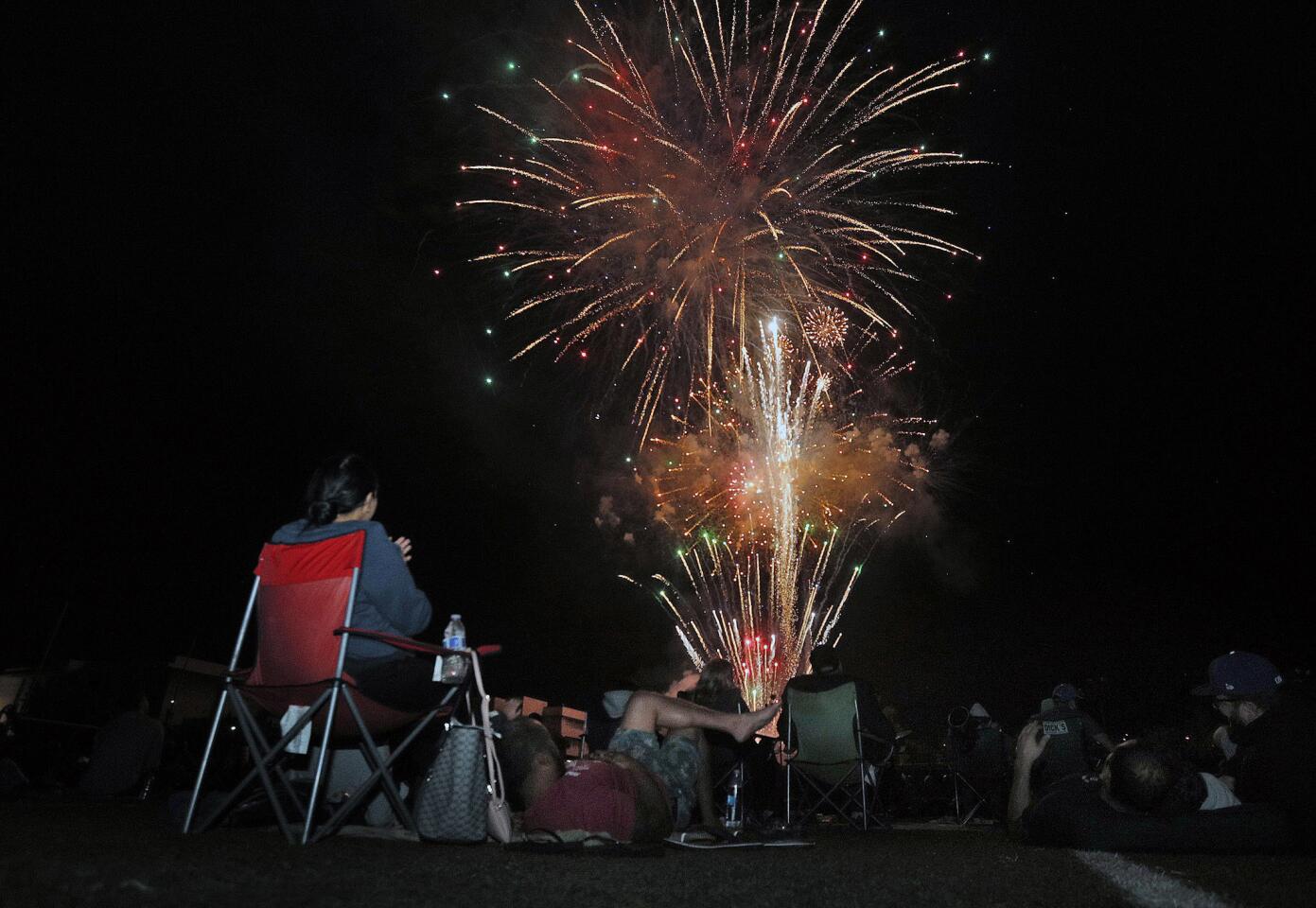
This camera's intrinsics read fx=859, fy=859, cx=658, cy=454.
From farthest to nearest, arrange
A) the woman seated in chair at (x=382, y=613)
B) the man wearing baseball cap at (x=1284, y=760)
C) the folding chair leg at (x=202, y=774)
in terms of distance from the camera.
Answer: the man wearing baseball cap at (x=1284, y=760) → the woman seated in chair at (x=382, y=613) → the folding chair leg at (x=202, y=774)

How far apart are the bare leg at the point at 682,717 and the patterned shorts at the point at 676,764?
0.05 m

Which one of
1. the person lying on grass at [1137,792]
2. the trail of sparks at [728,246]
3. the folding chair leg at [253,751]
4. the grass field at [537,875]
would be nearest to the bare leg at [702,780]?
the grass field at [537,875]

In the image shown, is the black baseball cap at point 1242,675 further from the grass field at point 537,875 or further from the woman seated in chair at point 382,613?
the woman seated in chair at point 382,613

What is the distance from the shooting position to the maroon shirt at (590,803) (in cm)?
304

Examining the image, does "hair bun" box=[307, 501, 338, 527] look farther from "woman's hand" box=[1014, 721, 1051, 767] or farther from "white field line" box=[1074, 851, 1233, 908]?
"woman's hand" box=[1014, 721, 1051, 767]

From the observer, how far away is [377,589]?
3.00m

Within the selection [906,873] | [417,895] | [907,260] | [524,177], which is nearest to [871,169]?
[907,260]

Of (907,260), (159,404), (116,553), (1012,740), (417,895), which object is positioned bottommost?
(417,895)

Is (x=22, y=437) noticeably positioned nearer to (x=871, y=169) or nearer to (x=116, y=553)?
(x=116, y=553)

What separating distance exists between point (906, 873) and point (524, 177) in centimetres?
915

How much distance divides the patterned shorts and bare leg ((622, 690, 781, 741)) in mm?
53

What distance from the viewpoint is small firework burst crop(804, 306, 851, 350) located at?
11.7m

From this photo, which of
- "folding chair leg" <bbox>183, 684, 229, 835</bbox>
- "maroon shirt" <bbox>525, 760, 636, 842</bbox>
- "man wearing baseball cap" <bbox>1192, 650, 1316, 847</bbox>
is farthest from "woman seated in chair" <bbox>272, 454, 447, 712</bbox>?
"man wearing baseball cap" <bbox>1192, 650, 1316, 847</bbox>

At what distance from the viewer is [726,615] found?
18.1 metres
